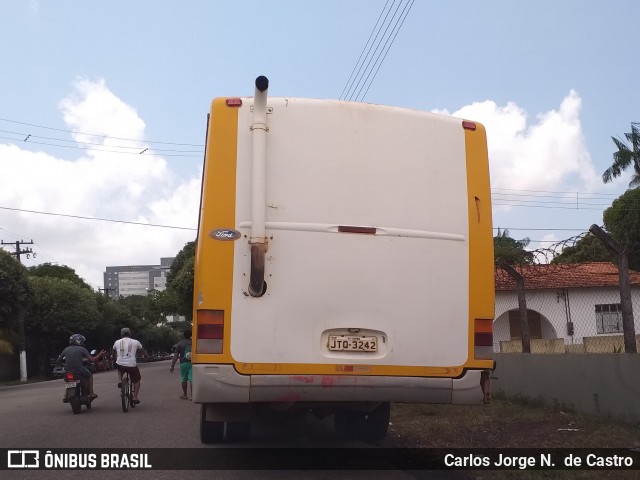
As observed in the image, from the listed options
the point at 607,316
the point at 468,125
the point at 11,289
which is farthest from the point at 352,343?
the point at 11,289

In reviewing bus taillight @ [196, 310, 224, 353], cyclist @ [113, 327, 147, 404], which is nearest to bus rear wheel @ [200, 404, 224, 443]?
Answer: bus taillight @ [196, 310, 224, 353]

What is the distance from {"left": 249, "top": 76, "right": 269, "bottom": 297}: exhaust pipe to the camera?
5355mm

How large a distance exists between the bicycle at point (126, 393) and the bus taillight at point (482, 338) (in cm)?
767

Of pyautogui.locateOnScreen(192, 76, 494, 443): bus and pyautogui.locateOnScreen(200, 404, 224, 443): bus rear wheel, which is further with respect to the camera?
pyautogui.locateOnScreen(200, 404, 224, 443): bus rear wheel

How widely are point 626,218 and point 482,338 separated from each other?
32899mm

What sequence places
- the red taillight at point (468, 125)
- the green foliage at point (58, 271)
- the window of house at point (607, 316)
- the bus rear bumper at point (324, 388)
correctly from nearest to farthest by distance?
the bus rear bumper at point (324, 388)
the red taillight at point (468, 125)
the window of house at point (607, 316)
the green foliage at point (58, 271)

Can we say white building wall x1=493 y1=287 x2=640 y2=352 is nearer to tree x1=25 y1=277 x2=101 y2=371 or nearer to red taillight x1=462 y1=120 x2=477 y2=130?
red taillight x1=462 y1=120 x2=477 y2=130

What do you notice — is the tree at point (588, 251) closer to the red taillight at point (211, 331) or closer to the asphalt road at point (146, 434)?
the asphalt road at point (146, 434)

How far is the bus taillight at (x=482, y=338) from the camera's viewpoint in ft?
18.9

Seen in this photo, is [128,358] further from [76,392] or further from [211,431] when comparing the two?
[211,431]

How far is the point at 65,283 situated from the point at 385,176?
44.1m

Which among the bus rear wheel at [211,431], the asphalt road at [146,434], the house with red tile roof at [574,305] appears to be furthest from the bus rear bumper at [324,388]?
the house with red tile roof at [574,305]

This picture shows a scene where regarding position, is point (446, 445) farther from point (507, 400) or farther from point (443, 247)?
point (507, 400)

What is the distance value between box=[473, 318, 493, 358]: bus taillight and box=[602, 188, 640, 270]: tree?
29.3 metres
